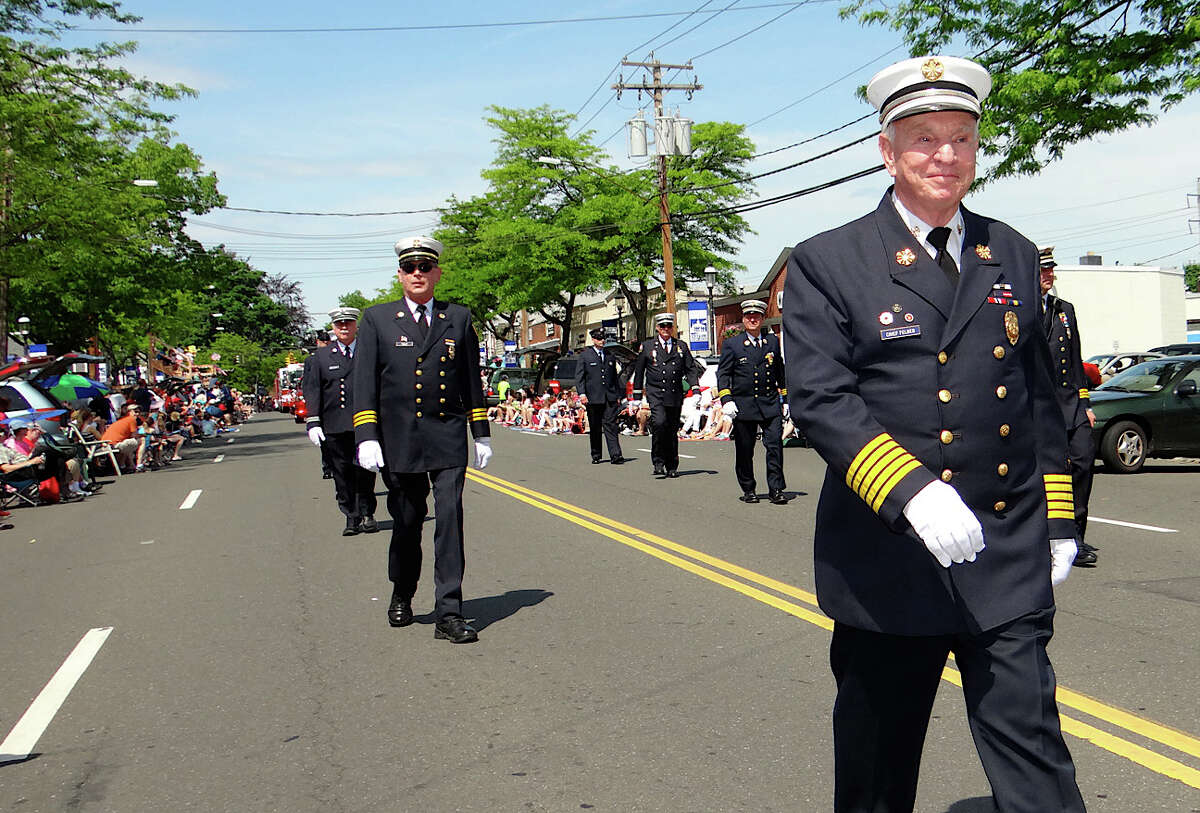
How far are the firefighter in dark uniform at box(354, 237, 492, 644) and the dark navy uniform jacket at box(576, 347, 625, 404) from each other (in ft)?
38.7

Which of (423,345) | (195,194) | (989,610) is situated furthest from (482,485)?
(195,194)

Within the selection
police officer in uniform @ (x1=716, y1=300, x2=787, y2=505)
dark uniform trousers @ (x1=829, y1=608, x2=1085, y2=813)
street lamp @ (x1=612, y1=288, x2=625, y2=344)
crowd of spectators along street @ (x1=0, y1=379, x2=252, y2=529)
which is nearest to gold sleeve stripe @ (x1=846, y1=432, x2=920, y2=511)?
dark uniform trousers @ (x1=829, y1=608, x2=1085, y2=813)

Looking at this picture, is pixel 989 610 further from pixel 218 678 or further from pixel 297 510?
pixel 297 510

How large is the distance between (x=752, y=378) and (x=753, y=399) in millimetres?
223

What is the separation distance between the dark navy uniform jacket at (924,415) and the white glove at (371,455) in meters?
4.06

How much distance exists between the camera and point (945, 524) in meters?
2.49

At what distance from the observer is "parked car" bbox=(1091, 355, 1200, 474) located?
574 inches

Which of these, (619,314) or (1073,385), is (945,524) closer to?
(1073,385)

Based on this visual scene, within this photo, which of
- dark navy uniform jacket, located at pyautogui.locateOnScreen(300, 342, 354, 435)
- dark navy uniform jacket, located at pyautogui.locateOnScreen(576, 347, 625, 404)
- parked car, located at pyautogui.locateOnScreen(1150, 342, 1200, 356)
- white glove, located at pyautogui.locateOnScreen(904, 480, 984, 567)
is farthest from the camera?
parked car, located at pyautogui.locateOnScreen(1150, 342, 1200, 356)

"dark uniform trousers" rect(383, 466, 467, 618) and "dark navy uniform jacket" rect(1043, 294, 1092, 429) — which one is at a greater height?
"dark navy uniform jacket" rect(1043, 294, 1092, 429)

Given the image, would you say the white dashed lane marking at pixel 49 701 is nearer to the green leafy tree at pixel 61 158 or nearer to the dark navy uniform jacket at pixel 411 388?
the dark navy uniform jacket at pixel 411 388

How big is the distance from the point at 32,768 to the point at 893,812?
360 cm

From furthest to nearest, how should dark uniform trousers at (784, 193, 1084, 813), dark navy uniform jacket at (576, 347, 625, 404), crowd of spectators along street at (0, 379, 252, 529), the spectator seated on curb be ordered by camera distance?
the spectator seated on curb
dark navy uniform jacket at (576, 347, 625, 404)
crowd of spectators along street at (0, 379, 252, 529)
dark uniform trousers at (784, 193, 1084, 813)

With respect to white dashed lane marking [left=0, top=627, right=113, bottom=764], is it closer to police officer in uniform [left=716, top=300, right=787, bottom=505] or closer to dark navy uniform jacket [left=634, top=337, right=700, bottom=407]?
police officer in uniform [left=716, top=300, right=787, bottom=505]
